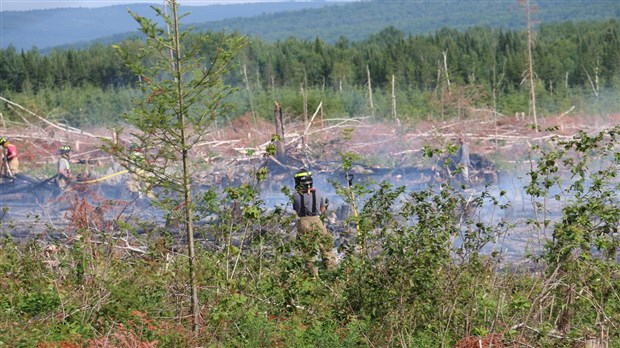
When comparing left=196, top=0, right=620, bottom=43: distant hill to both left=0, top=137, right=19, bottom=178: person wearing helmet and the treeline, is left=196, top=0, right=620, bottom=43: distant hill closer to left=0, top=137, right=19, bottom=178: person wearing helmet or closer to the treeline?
the treeline

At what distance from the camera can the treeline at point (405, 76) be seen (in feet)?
104

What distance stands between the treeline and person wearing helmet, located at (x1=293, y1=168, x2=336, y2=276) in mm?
16939

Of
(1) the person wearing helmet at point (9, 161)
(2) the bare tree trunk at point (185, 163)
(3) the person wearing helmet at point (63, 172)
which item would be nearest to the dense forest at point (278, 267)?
(2) the bare tree trunk at point (185, 163)

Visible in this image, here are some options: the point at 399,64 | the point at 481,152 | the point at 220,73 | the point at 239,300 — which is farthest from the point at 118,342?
the point at 399,64

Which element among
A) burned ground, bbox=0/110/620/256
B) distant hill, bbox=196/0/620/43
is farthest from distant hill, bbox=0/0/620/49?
burned ground, bbox=0/110/620/256

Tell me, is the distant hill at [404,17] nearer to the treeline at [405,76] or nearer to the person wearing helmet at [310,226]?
the treeline at [405,76]

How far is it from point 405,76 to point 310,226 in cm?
3186

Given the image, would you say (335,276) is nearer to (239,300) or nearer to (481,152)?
(239,300)

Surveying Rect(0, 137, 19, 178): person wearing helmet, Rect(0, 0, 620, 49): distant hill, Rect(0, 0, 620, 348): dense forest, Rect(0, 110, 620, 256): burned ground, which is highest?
Rect(0, 0, 620, 348): dense forest

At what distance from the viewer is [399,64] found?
40.2 metres

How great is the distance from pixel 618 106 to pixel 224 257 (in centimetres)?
2476

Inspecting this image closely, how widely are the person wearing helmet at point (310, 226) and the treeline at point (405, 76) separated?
667 inches

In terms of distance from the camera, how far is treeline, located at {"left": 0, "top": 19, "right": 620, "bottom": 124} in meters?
31.6

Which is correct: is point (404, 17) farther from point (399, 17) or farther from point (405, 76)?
point (405, 76)
